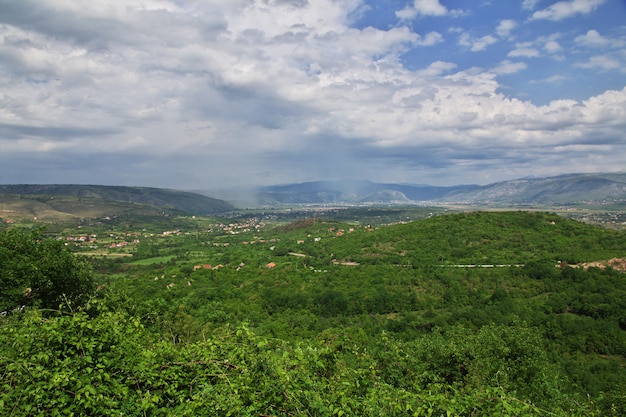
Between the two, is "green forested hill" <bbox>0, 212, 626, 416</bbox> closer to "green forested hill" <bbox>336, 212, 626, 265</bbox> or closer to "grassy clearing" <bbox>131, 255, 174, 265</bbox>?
"green forested hill" <bbox>336, 212, 626, 265</bbox>

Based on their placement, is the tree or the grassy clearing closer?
the tree

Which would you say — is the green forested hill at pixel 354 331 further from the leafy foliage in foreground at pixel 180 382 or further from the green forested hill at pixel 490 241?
the green forested hill at pixel 490 241

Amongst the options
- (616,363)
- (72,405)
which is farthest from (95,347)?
(616,363)

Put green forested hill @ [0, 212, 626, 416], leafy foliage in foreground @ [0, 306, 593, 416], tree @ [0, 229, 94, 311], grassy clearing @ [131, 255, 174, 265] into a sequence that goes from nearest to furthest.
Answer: leafy foliage in foreground @ [0, 306, 593, 416] < green forested hill @ [0, 212, 626, 416] < tree @ [0, 229, 94, 311] < grassy clearing @ [131, 255, 174, 265]

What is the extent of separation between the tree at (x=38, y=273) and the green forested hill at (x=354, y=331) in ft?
6.10

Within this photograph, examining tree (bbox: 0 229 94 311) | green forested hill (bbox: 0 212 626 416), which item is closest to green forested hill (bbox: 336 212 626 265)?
green forested hill (bbox: 0 212 626 416)

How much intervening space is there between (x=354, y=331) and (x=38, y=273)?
20395 millimetres

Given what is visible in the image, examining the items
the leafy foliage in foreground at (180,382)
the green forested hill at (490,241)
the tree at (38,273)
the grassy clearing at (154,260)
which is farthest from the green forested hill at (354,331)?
the tree at (38,273)

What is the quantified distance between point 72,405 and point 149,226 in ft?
509

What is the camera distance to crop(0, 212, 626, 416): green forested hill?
494 centimetres

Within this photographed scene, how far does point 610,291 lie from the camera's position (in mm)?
33375

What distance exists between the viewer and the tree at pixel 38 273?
1302 centimetres

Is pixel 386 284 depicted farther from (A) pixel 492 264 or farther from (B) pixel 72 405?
(B) pixel 72 405

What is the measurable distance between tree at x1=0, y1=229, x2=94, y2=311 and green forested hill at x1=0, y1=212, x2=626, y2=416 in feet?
6.10
